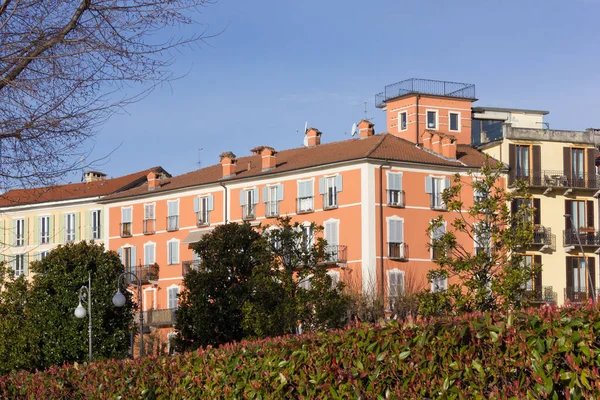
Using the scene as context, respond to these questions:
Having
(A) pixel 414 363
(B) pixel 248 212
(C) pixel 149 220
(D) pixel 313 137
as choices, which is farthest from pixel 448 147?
(A) pixel 414 363

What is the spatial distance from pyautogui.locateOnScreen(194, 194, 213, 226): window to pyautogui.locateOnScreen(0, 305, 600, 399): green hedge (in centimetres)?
6258

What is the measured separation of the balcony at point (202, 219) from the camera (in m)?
79.0

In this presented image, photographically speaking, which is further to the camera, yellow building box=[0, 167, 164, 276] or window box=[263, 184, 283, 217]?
yellow building box=[0, 167, 164, 276]

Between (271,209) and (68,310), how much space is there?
68.1 feet

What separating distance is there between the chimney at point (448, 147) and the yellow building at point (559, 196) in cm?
418

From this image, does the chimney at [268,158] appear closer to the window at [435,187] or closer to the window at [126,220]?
the window at [435,187]

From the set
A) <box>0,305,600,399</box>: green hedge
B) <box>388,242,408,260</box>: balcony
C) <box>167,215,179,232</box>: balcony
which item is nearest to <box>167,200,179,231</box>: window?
<box>167,215,179,232</box>: balcony

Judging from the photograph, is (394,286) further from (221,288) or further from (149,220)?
(149,220)

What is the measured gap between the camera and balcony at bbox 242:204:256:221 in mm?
76000

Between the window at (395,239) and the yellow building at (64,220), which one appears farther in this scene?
the yellow building at (64,220)

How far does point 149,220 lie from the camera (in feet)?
273

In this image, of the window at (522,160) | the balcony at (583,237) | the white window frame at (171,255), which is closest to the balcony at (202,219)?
the white window frame at (171,255)

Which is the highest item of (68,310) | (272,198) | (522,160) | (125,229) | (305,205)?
(522,160)

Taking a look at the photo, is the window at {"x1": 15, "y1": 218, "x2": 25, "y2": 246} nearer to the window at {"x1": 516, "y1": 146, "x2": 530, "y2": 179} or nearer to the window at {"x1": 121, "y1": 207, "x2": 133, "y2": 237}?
the window at {"x1": 121, "y1": 207, "x2": 133, "y2": 237}
